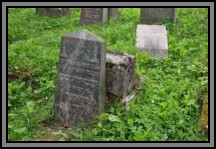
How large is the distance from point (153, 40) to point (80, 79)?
3.56 m

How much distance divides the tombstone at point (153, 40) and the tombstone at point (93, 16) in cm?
188

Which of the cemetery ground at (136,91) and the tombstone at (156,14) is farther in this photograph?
the tombstone at (156,14)

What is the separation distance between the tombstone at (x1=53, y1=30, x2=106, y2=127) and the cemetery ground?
17 cm

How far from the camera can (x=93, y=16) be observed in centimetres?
1117

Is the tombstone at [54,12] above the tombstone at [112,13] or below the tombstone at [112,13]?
above

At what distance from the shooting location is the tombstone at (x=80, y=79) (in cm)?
535

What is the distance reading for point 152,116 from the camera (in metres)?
5.65

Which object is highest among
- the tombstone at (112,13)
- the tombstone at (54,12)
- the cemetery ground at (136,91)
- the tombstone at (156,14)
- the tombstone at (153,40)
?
the tombstone at (54,12)

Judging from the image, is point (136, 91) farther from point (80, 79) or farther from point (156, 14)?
point (156, 14)

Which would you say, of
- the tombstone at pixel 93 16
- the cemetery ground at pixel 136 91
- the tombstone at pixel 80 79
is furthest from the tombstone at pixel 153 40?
the tombstone at pixel 80 79

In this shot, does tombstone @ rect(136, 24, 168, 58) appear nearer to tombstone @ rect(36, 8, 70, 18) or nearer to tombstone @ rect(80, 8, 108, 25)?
tombstone @ rect(80, 8, 108, 25)

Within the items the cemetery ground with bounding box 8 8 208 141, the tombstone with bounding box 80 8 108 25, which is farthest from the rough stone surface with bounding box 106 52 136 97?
the tombstone with bounding box 80 8 108 25

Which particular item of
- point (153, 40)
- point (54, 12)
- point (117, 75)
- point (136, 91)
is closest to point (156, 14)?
point (153, 40)

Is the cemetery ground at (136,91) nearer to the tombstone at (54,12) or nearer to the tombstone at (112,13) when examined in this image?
the tombstone at (112,13)
